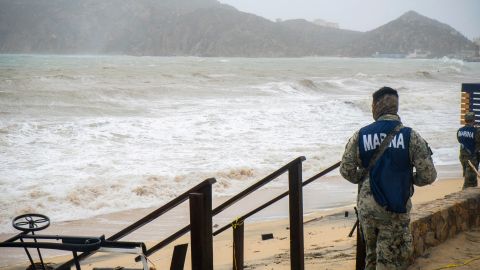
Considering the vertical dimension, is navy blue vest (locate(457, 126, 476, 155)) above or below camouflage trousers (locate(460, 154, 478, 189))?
above

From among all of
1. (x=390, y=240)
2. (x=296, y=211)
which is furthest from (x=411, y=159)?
(x=296, y=211)

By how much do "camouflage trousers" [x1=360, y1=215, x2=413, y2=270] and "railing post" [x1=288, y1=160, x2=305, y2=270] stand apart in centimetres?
45

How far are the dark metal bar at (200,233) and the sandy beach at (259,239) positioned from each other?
1.35m

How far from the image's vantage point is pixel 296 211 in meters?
3.68

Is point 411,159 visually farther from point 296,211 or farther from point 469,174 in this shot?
point 469,174

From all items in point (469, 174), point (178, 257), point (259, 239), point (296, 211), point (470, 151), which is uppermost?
point (296, 211)

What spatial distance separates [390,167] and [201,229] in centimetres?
133

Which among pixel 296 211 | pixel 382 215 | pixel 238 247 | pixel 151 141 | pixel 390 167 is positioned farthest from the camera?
pixel 151 141

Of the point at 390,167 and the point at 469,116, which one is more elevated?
the point at 390,167

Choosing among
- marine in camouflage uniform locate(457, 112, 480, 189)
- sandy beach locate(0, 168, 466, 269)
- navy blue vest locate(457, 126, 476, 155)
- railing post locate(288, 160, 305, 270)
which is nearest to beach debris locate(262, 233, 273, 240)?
sandy beach locate(0, 168, 466, 269)

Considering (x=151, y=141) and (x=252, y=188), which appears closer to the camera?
(x=252, y=188)

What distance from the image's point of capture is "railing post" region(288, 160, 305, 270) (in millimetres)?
3643

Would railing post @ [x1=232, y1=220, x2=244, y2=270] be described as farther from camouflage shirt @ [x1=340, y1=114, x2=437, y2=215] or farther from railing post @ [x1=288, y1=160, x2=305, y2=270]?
camouflage shirt @ [x1=340, y1=114, x2=437, y2=215]

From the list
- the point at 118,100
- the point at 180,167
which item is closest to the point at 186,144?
the point at 180,167
